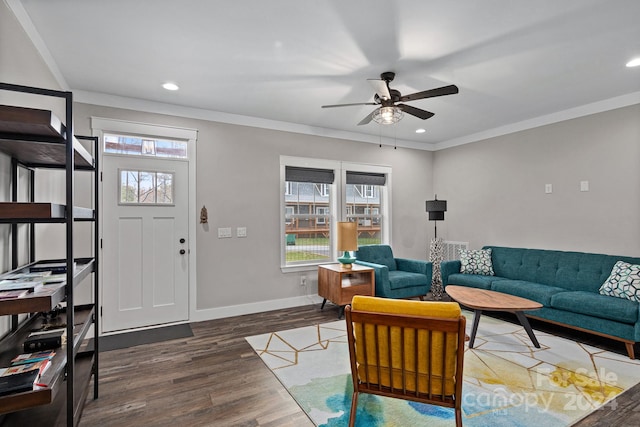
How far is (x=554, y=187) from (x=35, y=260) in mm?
5776

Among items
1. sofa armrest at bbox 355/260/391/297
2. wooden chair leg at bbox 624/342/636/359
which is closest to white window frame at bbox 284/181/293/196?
sofa armrest at bbox 355/260/391/297

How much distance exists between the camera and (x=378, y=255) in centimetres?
504

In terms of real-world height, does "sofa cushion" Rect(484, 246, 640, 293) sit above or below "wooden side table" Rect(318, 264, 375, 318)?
above

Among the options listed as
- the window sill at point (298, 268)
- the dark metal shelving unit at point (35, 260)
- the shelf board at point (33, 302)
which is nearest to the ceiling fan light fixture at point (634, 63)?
the window sill at point (298, 268)

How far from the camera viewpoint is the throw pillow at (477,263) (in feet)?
15.4

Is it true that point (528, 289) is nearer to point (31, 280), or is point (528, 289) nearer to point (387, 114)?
point (387, 114)

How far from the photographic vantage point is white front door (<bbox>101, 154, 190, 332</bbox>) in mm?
3676

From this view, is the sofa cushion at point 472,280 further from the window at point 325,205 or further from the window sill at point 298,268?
the window sill at point 298,268

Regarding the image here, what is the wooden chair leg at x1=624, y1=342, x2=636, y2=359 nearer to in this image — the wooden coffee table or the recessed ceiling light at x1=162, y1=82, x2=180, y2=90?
the wooden coffee table

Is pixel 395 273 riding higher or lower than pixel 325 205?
lower

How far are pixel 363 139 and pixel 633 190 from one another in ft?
11.4

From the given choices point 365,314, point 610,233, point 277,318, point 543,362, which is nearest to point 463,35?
point 365,314

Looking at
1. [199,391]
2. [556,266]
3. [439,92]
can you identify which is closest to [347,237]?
[439,92]

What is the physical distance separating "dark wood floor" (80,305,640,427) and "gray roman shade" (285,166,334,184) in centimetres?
233
